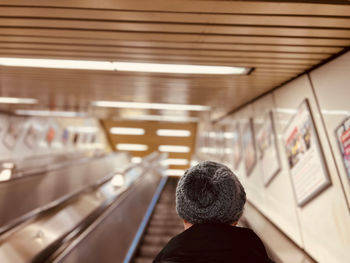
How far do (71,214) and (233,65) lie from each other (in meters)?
2.99

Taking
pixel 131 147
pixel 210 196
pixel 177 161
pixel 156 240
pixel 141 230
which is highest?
pixel 131 147

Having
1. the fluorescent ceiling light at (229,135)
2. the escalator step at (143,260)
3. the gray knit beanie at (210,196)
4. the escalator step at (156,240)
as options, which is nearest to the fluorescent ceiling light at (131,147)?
the fluorescent ceiling light at (229,135)

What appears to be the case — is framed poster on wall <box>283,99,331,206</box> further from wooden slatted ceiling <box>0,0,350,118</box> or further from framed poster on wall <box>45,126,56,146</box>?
framed poster on wall <box>45,126,56,146</box>

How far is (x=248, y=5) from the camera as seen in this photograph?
1889 millimetres

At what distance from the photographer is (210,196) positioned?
994mm

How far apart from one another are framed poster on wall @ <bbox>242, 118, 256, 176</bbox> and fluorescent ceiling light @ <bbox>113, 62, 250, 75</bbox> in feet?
7.44

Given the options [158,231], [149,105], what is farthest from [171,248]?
[149,105]

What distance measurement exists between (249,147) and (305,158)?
2303 mm

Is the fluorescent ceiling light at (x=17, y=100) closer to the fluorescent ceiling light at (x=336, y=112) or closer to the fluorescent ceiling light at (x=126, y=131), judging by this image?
the fluorescent ceiling light at (x=336, y=112)

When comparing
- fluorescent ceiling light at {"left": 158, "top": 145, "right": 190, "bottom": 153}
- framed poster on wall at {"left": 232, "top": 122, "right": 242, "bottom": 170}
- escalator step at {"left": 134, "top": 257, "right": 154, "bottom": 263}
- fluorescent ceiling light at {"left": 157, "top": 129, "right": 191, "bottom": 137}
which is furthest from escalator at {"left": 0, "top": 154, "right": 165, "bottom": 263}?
fluorescent ceiling light at {"left": 158, "top": 145, "right": 190, "bottom": 153}

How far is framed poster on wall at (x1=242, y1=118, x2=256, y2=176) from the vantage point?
17.4 feet

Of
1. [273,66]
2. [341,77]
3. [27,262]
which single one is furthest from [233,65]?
[27,262]

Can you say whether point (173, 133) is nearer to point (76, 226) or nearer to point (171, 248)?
point (76, 226)

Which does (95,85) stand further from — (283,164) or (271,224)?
(271,224)
